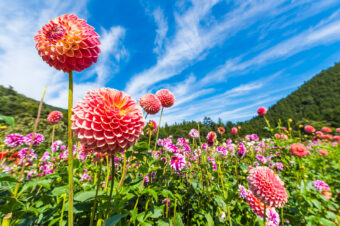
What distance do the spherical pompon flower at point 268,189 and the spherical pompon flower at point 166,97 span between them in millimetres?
1611

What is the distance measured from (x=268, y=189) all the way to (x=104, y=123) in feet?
4.81

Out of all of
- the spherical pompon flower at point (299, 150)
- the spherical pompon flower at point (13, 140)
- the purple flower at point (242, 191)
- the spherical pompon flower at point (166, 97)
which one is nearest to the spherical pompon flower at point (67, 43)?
the spherical pompon flower at point (166, 97)

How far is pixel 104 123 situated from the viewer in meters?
0.81

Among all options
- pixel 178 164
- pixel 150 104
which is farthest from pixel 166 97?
pixel 178 164

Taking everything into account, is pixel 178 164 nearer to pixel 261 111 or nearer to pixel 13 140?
pixel 13 140

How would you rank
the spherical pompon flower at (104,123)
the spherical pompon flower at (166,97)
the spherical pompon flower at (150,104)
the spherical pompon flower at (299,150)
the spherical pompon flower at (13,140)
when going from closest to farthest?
1. the spherical pompon flower at (104,123)
2. the spherical pompon flower at (150,104)
3. the spherical pompon flower at (13,140)
4. the spherical pompon flower at (166,97)
5. the spherical pompon flower at (299,150)

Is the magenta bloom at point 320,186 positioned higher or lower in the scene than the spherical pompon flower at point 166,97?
lower

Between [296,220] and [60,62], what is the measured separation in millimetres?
3098

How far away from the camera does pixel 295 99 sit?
5844cm

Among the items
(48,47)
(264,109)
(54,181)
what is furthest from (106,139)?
(264,109)

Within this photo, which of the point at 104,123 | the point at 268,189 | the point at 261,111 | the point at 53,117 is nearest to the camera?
the point at 104,123

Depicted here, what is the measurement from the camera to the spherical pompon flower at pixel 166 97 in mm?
2481

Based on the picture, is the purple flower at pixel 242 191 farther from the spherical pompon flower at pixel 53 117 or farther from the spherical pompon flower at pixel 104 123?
the spherical pompon flower at pixel 53 117

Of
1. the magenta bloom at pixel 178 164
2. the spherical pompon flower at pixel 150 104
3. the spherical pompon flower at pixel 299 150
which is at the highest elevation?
the spherical pompon flower at pixel 150 104
